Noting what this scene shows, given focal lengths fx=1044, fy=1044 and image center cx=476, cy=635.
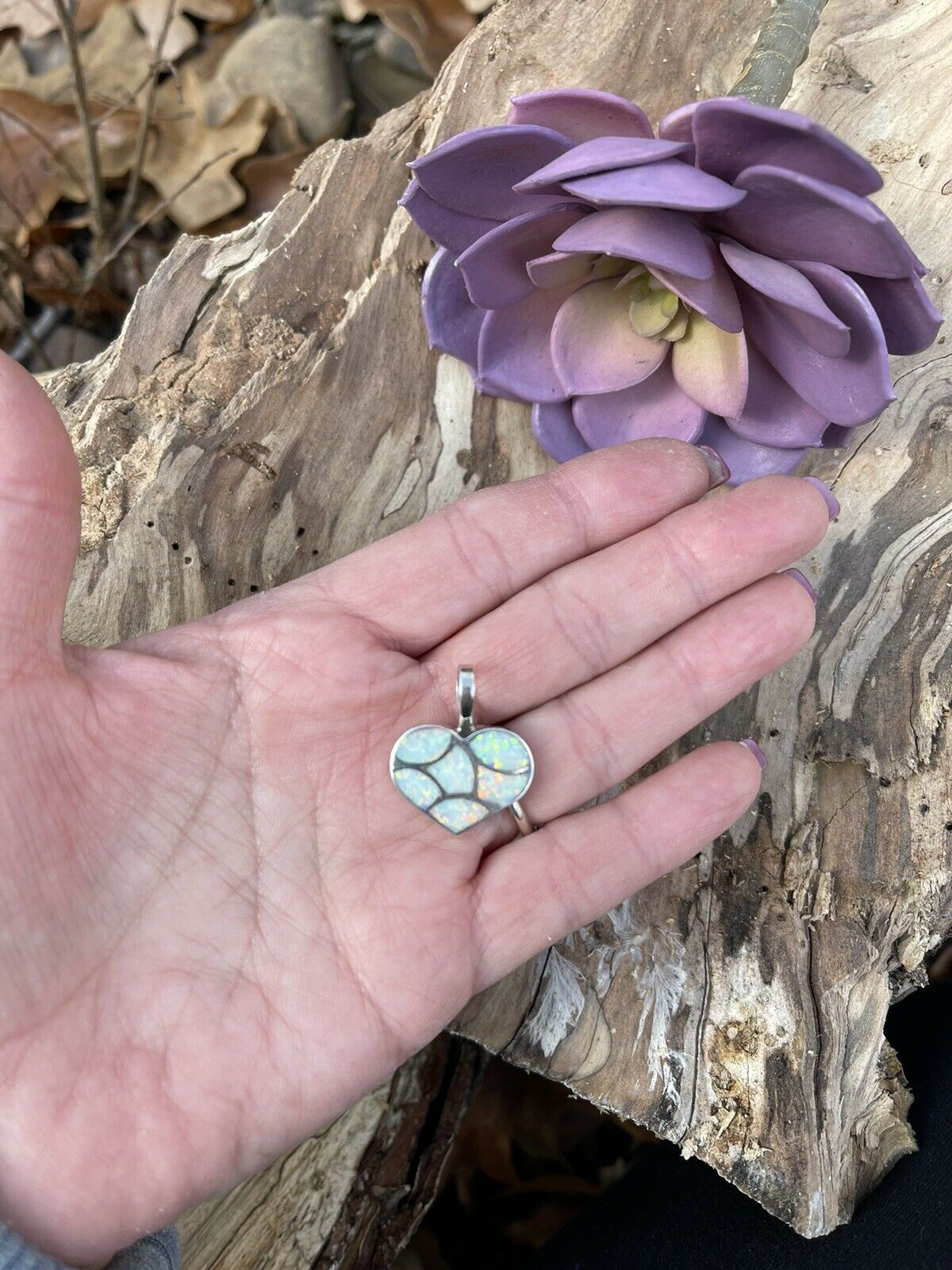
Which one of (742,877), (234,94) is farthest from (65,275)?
(742,877)

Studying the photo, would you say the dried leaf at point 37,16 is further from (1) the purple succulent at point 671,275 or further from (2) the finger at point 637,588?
(2) the finger at point 637,588

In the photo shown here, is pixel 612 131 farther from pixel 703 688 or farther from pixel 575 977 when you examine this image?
pixel 575 977

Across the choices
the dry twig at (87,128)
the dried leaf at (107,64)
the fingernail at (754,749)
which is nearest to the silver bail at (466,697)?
the fingernail at (754,749)

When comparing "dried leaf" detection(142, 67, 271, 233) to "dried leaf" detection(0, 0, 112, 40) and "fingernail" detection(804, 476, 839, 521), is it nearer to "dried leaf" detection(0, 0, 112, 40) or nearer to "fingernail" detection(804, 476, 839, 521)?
"dried leaf" detection(0, 0, 112, 40)

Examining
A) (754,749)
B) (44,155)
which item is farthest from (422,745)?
(44,155)

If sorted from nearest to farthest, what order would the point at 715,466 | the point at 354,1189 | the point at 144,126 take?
the point at 715,466 < the point at 354,1189 < the point at 144,126

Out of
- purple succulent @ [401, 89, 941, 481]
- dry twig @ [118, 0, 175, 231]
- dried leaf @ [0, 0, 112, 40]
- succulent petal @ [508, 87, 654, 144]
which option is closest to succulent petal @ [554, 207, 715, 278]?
purple succulent @ [401, 89, 941, 481]

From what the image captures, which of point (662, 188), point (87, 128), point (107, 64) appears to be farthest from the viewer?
point (107, 64)

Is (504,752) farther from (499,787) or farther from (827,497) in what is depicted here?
→ (827,497)
